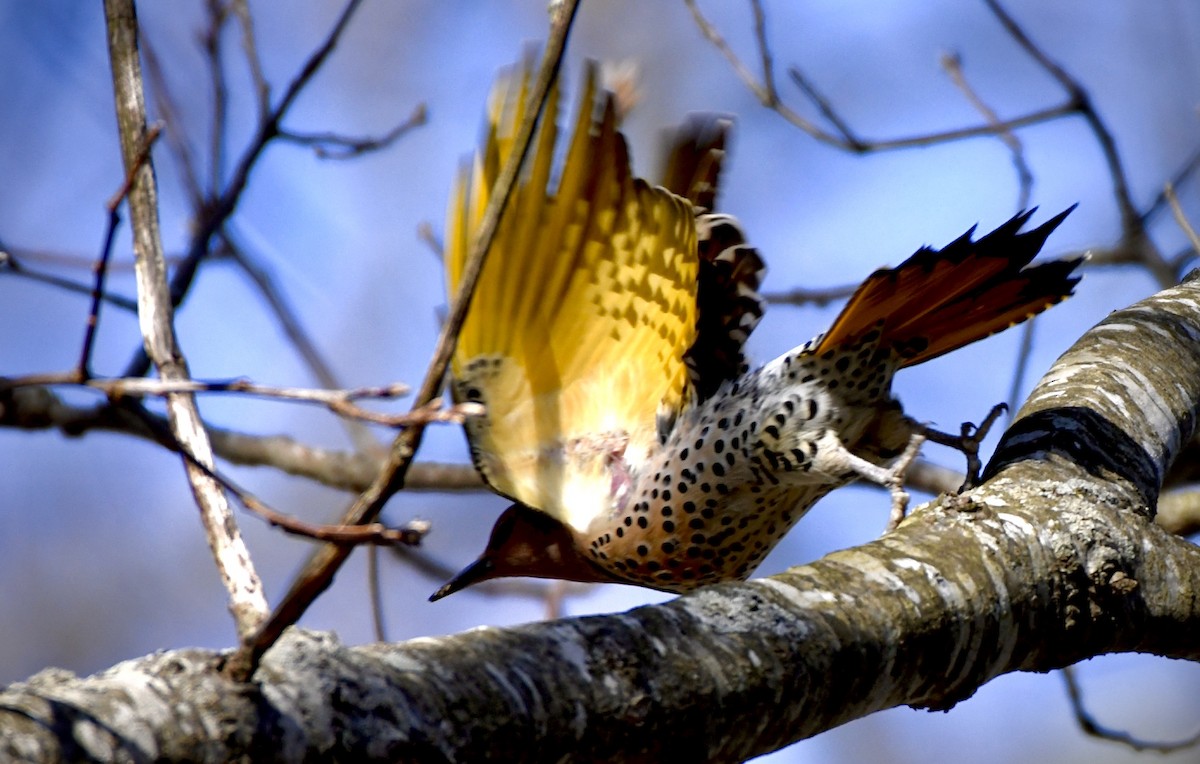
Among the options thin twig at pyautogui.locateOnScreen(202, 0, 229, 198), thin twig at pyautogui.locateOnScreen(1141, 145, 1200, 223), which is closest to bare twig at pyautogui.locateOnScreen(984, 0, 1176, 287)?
thin twig at pyautogui.locateOnScreen(1141, 145, 1200, 223)

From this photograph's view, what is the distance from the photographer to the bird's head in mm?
3516

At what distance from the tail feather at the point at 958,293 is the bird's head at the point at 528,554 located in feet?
3.20

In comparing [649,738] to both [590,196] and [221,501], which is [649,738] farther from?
[590,196]

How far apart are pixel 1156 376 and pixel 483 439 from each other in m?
1.70

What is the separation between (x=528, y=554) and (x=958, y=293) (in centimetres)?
147

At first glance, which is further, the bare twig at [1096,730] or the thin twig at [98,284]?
the bare twig at [1096,730]

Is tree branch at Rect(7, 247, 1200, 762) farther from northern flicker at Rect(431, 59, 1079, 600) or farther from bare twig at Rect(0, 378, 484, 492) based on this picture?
bare twig at Rect(0, 378, 484, 492)

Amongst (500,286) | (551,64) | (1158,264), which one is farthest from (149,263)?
(1158,264)

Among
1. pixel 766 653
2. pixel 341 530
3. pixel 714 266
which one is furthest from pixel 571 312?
pixel 341 530

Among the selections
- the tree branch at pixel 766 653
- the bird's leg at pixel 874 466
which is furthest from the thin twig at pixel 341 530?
the bird's leg at pixel 874 466

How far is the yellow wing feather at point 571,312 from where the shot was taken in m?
2.94

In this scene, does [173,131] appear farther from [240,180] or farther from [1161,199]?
[1161,199]

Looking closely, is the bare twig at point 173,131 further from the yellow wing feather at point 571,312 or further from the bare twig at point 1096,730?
the bare twig at point 1096,730

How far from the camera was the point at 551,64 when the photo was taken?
1.58 metres
